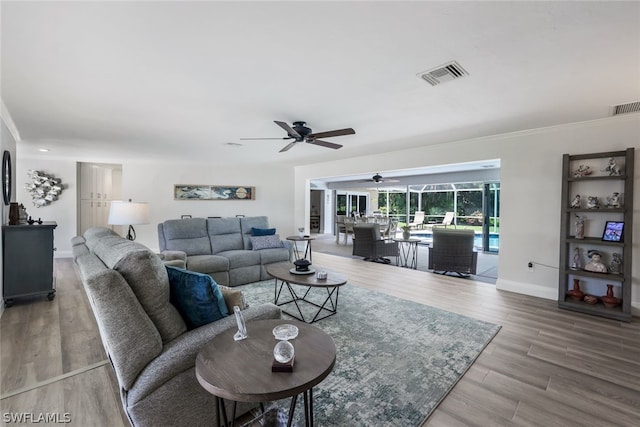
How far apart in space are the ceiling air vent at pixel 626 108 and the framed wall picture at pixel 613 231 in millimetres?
1272

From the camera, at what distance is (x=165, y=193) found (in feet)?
23.6

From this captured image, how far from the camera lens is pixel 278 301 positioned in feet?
12.4

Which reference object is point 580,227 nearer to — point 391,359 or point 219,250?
point 391,359

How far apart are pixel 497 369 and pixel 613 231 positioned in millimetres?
2605

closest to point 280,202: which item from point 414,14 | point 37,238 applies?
point 37,238

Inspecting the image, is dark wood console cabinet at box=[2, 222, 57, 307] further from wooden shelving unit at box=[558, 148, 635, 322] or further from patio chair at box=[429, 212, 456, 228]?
patio chair at box=[429, 212, 456, 228]

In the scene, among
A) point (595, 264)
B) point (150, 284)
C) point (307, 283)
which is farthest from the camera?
point (595, 264)

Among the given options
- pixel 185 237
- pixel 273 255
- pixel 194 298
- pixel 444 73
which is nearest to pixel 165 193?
pixel 185 237

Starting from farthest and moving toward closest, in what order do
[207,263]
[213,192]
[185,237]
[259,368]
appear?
[213,192] < [185,237] < [207,263] < [259,368]

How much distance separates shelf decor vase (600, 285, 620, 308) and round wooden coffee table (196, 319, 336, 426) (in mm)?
3926

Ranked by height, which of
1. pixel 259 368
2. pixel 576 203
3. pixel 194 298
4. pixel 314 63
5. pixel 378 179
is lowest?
pixel 259 368

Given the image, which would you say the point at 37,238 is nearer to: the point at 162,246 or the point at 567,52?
the point at 162,246

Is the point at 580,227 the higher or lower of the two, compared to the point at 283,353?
higher

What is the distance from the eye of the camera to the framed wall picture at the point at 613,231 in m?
3.37
